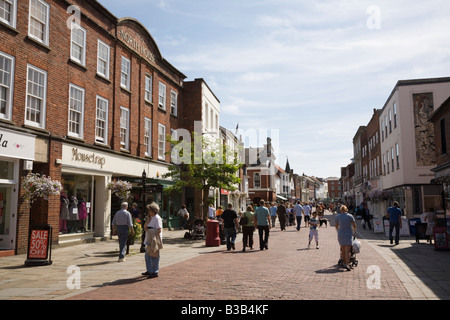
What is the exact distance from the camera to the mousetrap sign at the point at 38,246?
1118 cm


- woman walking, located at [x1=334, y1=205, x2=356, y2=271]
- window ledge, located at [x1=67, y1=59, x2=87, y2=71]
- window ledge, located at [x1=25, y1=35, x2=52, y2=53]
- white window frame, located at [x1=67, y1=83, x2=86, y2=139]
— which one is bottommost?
woman walking, located at [x1=334, y1=205, x2=356, y2=271]

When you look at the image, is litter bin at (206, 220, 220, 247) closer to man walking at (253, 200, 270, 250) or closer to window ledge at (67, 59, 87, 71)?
man walking at (253, 200, 270, 250)

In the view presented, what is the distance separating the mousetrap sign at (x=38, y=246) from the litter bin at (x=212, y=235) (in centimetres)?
668

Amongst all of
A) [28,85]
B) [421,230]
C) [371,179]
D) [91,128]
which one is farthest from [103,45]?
[371,179]

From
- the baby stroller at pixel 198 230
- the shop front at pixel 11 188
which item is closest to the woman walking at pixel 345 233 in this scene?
the baby stroller at pixel 198 230

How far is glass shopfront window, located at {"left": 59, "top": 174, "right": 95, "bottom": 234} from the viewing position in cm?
1648

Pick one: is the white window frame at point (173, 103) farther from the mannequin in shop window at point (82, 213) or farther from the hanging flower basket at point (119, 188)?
the mannequin in shop window at point (82, 213)

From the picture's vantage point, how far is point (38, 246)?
11203mm

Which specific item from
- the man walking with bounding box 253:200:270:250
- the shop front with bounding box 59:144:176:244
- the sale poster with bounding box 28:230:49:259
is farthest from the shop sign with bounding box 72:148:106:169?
the man walking with bounding box 253:200:270:250

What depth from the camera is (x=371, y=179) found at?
44.6 meters

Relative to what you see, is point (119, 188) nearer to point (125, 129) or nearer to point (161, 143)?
point (125, 129)

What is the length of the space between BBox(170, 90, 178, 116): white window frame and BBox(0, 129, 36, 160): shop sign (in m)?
14.9

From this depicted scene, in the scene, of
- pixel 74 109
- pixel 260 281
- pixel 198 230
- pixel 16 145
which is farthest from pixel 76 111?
pixel 260 281

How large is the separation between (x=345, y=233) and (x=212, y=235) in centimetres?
710
